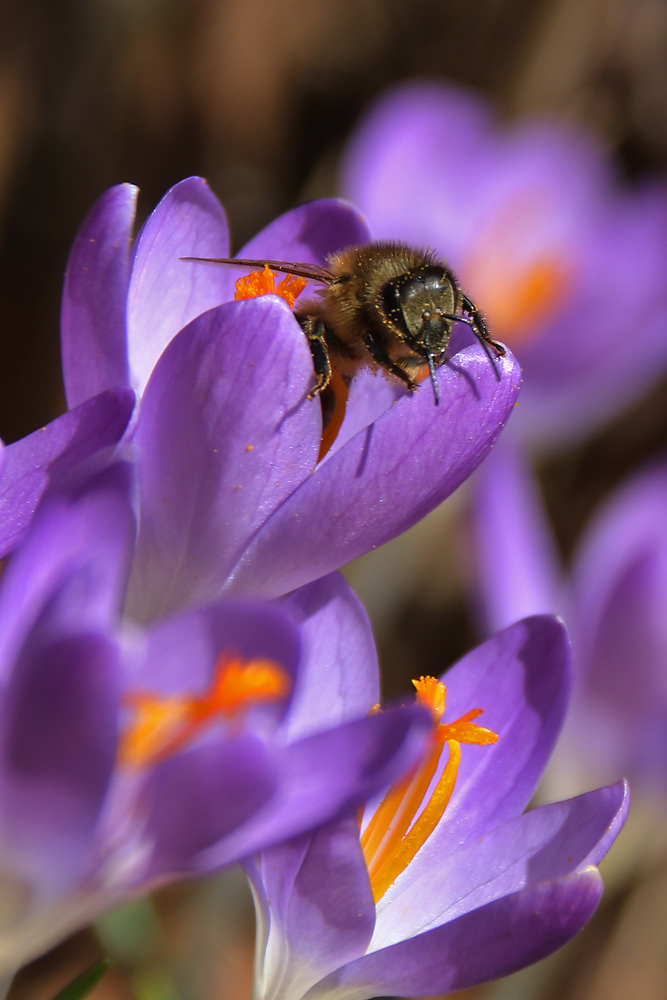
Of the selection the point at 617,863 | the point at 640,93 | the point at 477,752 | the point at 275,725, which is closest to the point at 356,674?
the point at 477,752

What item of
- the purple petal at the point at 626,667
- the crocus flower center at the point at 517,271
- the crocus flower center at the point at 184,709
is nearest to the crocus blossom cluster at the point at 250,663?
the crocus flower center at the point at 184,709

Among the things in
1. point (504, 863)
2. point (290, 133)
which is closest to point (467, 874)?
point (504, 863)

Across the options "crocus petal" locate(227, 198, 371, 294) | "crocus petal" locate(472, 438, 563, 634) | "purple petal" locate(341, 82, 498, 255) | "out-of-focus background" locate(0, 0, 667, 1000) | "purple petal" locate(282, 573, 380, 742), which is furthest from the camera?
"purple petal" locate(341, 82, 498, 255)

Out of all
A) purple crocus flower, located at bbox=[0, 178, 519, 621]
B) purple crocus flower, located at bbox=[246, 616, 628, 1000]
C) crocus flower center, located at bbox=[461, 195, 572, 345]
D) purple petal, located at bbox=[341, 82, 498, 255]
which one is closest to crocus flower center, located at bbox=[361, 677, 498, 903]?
purple crocus flower, located at bbox=[246, 616, 628, 1000]

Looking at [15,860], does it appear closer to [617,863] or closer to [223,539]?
[223,539]

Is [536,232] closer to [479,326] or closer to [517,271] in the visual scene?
[517,271]

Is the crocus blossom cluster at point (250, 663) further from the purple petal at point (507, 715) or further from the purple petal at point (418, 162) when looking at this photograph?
the purple petal at point (418, 162)

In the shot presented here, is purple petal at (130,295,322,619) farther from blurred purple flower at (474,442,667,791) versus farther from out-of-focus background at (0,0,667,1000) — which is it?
out-of-focus background at (0,0,667,1000)
